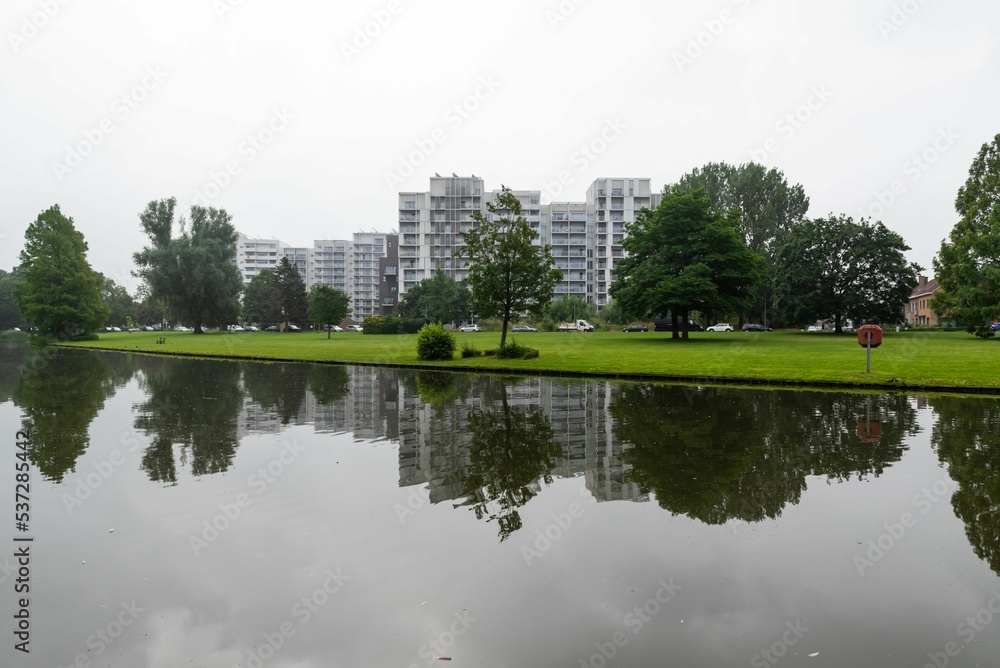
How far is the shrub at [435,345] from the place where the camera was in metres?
30.7

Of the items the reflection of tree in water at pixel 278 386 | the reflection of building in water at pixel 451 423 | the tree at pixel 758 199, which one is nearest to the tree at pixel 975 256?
the tree at pixel 758 199

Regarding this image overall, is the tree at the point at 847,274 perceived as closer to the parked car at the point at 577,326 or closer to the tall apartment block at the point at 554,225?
the parked car at the point at 577,326

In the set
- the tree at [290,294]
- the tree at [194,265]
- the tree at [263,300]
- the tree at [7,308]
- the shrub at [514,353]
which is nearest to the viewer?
the shrub at [514,353]

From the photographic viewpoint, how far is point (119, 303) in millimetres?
138250

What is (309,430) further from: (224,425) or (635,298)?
(635,298)

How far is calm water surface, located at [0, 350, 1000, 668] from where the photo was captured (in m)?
4.24

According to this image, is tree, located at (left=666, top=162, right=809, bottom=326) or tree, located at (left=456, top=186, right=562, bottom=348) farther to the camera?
tree, located at (left=666, top=162, right=809, bottom=326)

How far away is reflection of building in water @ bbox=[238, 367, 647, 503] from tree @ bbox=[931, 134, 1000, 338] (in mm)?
38949

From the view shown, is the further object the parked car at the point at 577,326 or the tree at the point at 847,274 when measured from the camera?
the parked car at the point at 577,326

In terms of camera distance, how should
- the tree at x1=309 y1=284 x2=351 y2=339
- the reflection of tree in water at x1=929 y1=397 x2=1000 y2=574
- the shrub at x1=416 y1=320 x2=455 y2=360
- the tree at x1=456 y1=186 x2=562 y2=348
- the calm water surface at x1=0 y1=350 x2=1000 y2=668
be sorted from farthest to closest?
the tree at x1=309 y1=284 x2=351 y2=339 → the shrub at x1=416 y1=320 x2=455 y2=360 → the tree at x1=456 y1=186 x2=562 y2=348 → the reflection of tree in water at x1=929 y1=397 x2=1000 y2=574 → the calm water surface at x1=0 y1=350 x2=1000 y2=668

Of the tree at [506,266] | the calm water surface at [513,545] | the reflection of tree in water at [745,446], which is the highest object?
the tree at [506,266]

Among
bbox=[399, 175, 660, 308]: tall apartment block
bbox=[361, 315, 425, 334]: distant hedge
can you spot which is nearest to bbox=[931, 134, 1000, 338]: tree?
Result: bbox=[361, 315, 425, 334]: distant hedge

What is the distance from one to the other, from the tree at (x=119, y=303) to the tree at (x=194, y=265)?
67679 millimetres

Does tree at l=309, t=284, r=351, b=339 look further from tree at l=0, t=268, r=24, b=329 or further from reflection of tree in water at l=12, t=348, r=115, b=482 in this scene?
tree at l=0, t=268, r=24, b=329
